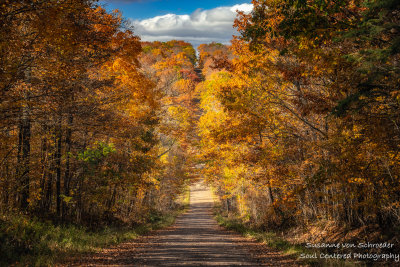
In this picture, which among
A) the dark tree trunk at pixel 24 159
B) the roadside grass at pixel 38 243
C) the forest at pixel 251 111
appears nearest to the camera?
the forest at pixel 251 111

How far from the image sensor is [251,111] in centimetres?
1206

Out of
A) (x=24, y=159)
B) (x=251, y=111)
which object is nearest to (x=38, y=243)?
(x=24, y=159)

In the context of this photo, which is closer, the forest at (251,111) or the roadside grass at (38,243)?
the forest at (251,111)

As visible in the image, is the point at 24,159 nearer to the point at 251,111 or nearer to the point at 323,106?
the point at 251,111

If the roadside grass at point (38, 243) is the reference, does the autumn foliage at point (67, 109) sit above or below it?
above

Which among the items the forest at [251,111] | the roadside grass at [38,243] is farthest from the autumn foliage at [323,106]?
the roadside grass at [38,243]

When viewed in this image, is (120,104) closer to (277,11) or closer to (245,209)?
(277,11)

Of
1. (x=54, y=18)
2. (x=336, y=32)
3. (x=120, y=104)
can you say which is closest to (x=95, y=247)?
(x=120, y=104)

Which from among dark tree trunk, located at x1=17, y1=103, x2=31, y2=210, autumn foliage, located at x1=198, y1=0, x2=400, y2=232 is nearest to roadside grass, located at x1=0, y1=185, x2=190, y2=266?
dark tree trunk, located at x1=17, y1=103, x2=31, y2=210

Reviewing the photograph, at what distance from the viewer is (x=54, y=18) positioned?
632cm

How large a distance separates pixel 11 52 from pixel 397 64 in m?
9.86

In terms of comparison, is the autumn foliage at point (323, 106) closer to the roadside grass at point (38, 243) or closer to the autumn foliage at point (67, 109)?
the autumn foliage at point (67, 109)

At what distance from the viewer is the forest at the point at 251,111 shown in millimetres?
6492

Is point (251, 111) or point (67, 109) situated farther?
point (251, 111)
